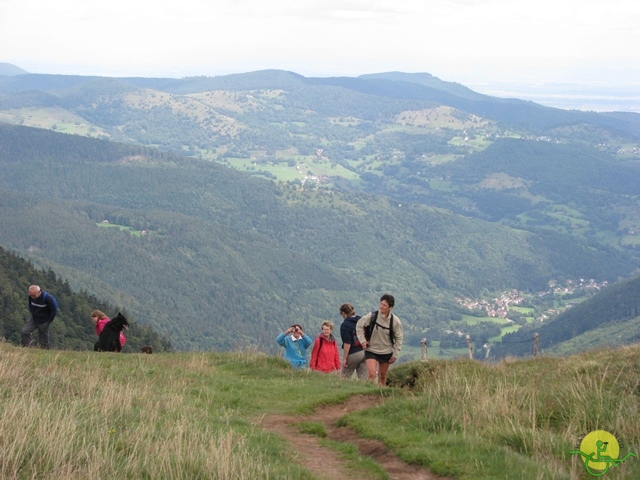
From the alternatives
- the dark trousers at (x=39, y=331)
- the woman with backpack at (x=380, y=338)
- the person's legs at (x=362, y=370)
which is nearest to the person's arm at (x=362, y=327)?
the woman with backpack at (x=380, y=338)

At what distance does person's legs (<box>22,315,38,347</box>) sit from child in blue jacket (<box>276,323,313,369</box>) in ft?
20.8

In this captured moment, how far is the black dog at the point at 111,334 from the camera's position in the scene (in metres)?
20.2

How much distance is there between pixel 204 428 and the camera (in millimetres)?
10242

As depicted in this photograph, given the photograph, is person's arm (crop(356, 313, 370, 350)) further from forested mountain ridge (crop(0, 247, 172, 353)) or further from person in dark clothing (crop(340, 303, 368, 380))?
forested mountain ridge (crop(0, 247, 172, 353))

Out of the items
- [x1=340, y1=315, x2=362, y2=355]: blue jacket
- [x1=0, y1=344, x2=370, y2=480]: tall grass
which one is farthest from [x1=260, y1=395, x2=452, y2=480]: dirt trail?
[x1=340, y1=315, x2=362, y2=355]: blue jacket

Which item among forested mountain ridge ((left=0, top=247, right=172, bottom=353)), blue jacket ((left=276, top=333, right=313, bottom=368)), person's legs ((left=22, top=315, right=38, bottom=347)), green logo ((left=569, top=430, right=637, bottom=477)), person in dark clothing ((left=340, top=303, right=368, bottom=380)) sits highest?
green logo ((left=569, top=430, right=637, bottom=477))

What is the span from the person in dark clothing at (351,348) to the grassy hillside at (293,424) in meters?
1.07

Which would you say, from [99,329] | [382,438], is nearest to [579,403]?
[382,438]

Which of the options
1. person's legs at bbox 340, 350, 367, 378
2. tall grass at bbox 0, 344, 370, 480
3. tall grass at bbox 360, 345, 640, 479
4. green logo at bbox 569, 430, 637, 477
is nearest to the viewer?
tall grass at bbox 0, 344, 370, 480

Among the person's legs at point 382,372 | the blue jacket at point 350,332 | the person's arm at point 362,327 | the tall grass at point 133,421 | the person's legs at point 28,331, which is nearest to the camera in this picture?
the tall grass at point 133,421

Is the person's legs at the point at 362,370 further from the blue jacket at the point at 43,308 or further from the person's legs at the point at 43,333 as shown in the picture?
the person's legs at the point at 43,333

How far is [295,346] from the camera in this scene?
18.9 meters

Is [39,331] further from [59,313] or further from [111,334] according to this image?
[59,313]

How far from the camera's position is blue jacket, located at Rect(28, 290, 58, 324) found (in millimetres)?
20016
